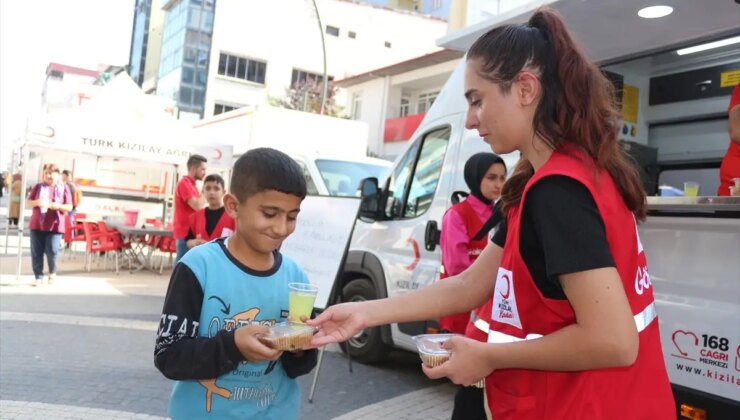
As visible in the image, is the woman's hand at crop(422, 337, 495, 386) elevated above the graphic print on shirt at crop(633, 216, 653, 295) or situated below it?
below

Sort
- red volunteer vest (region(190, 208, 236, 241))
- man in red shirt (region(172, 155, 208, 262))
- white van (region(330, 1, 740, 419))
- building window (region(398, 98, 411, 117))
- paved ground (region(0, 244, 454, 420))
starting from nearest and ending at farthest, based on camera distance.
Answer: white van (region(330, 1, 740, 419))
paved ground (region(0, 244, 454, 420))
red volunteer vest (region(190, 208, 236, 241))
man in red shirt (region(172, 155, 208, 262))
building window (region(398, 98, 411, 117))

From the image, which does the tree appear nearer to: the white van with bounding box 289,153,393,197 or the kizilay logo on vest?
the white van with bounding box 289,153,393,197

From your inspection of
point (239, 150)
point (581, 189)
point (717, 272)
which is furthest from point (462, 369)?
point (239, 150)

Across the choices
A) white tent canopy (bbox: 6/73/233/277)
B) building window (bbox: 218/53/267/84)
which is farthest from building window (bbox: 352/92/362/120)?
white tent canopy (bbox: 6/73/233/277)

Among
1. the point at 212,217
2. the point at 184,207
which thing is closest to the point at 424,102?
the point at 184,207

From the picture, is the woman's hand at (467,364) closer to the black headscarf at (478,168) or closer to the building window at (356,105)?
the black headscarf at (478,168)

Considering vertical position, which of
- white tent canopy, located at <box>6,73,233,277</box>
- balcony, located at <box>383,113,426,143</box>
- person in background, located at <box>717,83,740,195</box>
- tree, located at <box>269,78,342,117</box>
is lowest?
person in background, located at <box>717,83,740,195</box>

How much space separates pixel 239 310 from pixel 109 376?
4.20 metres

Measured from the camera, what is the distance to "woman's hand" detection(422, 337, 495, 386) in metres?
1.46

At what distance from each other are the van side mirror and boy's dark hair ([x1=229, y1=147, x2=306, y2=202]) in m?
3.56

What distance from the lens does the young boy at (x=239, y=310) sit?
1808 mm

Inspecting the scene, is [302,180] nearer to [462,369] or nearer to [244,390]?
[244,390]

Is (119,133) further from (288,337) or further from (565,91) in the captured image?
(565,91)

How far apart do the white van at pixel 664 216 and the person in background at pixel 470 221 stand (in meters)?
0.39
